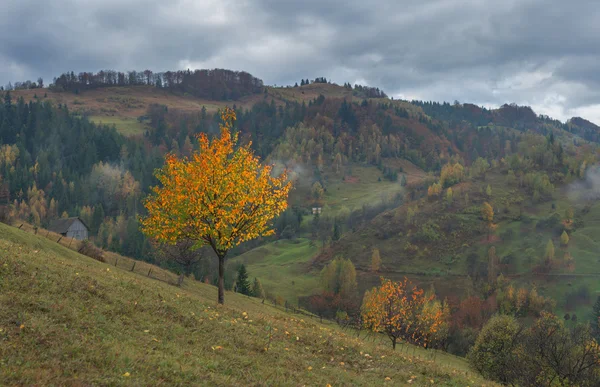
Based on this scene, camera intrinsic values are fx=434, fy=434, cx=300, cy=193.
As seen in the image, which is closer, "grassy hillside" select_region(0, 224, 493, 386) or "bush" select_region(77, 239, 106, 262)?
"grassy hillside" select_region(0, 224, 493, 386)

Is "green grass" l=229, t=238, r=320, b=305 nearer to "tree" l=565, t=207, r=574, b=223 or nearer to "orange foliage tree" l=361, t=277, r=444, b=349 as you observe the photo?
"orange foliage tree" l=361, t=277, r=444, b=349

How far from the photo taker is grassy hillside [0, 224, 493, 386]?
1317 centimetres

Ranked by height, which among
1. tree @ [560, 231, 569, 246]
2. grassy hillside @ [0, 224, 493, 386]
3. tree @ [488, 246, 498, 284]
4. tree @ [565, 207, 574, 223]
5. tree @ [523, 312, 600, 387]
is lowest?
tree @ [488, 246, 498, 284]

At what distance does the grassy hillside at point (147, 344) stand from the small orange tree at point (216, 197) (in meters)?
7.56

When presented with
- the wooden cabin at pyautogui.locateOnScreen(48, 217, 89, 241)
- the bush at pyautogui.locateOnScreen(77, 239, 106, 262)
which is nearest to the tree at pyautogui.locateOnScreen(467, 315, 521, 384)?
the bush at pyautogui.locateOnScreen(77, 239, 106, 262)

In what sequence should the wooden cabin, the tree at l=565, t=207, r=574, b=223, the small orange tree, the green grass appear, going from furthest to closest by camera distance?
the tree at l=565, t=207, r=574, b=223
the green grass
the wooden cabin
the small orange tree

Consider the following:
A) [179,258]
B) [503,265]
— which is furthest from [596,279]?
[179,258]

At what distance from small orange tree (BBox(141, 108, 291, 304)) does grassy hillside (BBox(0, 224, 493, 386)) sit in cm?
756

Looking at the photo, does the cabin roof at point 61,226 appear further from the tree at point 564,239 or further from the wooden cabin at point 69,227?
the tree at point 564,239

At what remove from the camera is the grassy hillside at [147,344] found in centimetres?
1317

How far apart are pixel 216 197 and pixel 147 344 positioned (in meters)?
15.2

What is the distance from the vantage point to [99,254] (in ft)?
184

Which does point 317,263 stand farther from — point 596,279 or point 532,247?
point 596,279

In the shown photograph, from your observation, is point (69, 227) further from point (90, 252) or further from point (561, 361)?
point (561, 361)
